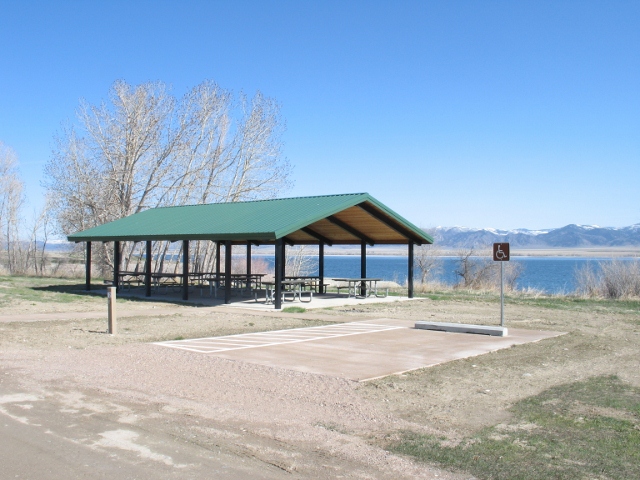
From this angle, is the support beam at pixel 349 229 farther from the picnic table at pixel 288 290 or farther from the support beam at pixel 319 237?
the picnic table at pixel 288 290

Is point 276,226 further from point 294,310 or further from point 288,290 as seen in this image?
point 288,290

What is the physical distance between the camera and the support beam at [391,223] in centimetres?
2161

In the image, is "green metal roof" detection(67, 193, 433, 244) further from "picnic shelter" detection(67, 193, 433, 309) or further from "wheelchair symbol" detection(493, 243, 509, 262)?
"wheelchair symbol" detection(493, 243, 509, 262)

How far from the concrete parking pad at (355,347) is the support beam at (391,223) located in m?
7.45

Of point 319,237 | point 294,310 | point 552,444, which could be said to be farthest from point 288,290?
point 552,444

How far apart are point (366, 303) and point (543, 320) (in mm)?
6539

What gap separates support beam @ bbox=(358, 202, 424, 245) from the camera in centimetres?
2161

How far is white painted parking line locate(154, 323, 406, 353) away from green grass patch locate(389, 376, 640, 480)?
558 centimetres

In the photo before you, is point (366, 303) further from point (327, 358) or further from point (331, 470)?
point (331, 470)

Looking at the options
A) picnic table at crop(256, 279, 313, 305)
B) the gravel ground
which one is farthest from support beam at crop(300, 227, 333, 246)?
the gravel ground

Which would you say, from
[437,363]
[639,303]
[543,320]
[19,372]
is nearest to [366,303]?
[543,320]

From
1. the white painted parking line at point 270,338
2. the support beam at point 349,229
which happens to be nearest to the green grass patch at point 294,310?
the white painted parking line at point 270,338

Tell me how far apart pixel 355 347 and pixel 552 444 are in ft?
19.7

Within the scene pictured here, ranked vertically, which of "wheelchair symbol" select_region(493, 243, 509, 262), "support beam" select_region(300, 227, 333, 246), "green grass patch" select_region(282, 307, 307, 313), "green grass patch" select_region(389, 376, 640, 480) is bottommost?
"green grass patch" select_region(389, 376, 640, 480)
